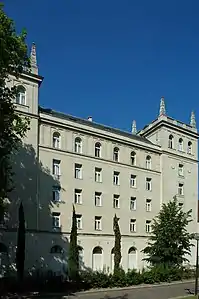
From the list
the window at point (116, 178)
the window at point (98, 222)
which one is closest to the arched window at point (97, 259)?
the window at point (98, 222)

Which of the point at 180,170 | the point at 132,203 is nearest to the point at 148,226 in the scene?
the point at 132,203

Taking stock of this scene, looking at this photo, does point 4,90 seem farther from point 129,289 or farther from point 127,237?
point 127,237

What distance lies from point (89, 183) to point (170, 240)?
10756 millimetres

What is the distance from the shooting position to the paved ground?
3167 centimetres

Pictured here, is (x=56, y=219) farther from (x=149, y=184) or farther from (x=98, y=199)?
(x=149, y=184)

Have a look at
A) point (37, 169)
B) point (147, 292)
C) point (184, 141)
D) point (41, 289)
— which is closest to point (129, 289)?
point (147, 292)

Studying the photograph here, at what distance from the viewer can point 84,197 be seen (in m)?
46.9

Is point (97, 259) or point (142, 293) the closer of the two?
point (142, 293)

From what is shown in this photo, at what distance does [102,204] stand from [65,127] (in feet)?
31.9

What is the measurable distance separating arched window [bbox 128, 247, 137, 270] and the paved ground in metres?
10.3

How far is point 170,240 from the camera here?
1774 inches

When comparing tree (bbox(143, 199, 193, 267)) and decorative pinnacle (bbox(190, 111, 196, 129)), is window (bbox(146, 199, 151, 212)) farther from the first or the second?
decorative pinnacle (bbox(190, 111, 196, 129))

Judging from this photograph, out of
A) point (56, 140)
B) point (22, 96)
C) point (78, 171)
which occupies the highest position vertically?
point (22, 96)

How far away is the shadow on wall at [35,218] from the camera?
131 feet
